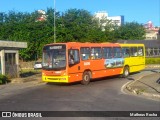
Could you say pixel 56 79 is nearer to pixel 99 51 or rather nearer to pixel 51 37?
pixel 99 51

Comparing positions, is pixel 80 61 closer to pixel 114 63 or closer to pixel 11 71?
pixel 114 63

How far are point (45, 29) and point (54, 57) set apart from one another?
171 ft

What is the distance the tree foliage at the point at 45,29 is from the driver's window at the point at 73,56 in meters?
47.4

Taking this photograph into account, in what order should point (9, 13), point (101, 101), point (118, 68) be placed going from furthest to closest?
point (9, 13), point (118, 68), point (101, 101)

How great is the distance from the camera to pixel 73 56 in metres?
21.5

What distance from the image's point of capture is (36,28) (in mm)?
74250

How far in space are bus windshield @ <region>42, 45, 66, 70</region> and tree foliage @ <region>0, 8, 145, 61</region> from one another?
46948mm

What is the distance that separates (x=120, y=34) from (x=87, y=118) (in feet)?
277

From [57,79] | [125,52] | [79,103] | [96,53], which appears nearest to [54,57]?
[57,79]

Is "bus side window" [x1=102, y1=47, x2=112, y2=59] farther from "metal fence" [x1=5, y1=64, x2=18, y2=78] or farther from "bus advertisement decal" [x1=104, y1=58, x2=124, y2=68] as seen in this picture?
"metal fence" [x1=5, y1=64, x2=18, y2=78]

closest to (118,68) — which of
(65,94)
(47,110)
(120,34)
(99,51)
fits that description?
(99,51)

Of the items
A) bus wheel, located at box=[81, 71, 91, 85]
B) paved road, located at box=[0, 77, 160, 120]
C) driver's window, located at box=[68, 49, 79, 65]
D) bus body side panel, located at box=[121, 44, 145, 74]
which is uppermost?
driver's window, located at box=[68, 49, 79, 65]

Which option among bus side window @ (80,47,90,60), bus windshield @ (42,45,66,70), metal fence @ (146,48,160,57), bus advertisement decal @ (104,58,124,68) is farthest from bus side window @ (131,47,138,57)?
metal fence @ (146,48,160,57)

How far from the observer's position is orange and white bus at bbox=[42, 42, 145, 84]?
21264 mm
